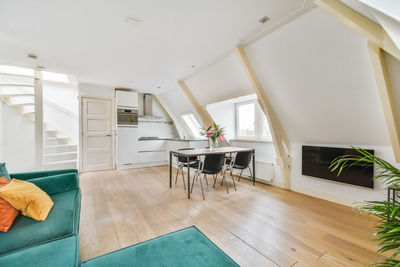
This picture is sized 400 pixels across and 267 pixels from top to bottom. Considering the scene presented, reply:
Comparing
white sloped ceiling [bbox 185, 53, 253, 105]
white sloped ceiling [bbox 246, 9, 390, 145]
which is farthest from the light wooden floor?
white sloped ceiling [bbox 185, 53, 253, 105]

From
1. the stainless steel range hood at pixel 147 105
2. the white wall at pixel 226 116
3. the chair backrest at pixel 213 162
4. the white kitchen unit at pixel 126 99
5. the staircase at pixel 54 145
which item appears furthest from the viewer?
the stainless steel range hood at pixel 147 105

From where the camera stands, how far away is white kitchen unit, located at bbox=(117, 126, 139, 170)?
17.3 ft

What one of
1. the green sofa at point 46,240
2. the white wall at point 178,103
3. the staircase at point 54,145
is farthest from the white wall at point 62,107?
the green sofa at point 46,240

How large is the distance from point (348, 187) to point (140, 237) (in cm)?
310

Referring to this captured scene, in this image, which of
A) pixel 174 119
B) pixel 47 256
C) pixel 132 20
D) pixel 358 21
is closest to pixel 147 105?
pixel 174 119

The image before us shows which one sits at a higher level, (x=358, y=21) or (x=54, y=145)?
(x=358, y=21)

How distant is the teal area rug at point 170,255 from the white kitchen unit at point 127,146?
4410 millimetres

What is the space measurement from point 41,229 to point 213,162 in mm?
2400

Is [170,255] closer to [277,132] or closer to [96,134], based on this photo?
[277,132]

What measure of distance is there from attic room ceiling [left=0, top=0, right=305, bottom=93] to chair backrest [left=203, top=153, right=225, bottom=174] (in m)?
1.80

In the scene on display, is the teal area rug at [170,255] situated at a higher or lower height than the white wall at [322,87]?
lower

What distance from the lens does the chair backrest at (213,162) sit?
3.23 metres

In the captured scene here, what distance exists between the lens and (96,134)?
5.19 meters

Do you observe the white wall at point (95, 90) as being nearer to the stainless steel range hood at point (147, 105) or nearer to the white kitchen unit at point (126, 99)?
the white kitchen unit at point (126, 99)
